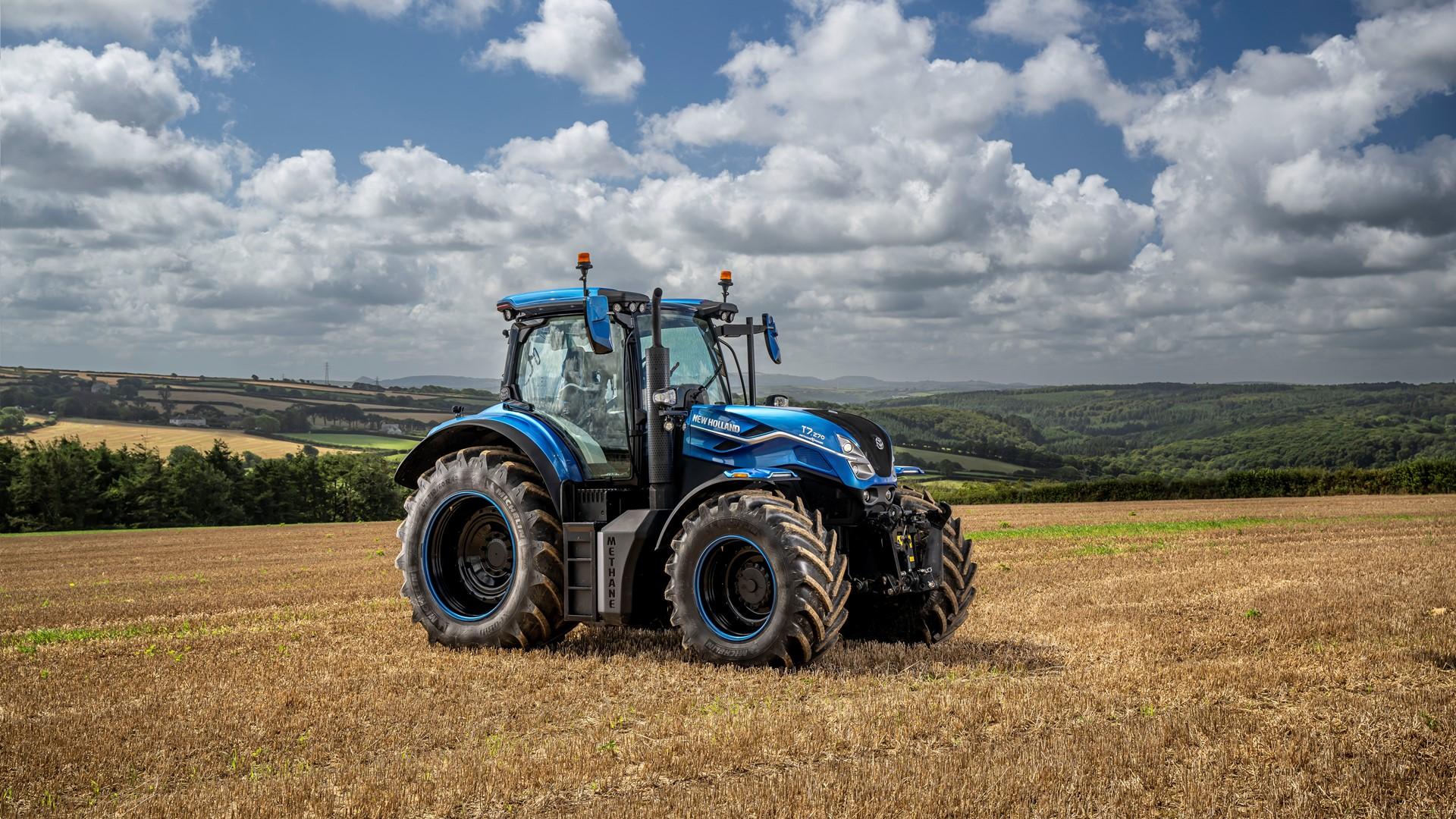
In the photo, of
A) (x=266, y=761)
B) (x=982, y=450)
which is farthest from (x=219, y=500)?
(x=266, y=761)

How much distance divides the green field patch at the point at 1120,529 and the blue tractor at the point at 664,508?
1639cm

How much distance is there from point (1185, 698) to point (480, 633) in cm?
559

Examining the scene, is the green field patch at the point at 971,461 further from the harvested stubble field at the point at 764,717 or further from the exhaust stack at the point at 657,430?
the exhaust stack at the point at 657,430

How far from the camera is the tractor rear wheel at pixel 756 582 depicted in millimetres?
7910

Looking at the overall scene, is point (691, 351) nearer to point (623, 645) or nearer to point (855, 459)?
point (855, 459)

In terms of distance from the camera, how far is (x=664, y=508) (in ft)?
29.9

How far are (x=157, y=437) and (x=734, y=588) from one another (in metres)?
65.4

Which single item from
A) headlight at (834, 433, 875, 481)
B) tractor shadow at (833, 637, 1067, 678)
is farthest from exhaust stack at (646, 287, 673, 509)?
tractor shadow at (833, 637, 1067, 678)

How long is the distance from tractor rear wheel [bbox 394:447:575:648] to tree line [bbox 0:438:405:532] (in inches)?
1778

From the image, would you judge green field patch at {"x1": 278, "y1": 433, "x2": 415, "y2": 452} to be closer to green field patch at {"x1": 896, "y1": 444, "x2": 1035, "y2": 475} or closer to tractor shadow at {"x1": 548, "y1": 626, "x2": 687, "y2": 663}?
green field patch at {"x1": 896, "y1": 444, "x2": 1035, "y2": 475}

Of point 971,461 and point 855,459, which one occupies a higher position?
point 855,459

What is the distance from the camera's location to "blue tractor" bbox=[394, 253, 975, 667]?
8.34 m

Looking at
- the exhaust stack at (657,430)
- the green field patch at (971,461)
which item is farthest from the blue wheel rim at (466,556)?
the green field patch at (971,461)

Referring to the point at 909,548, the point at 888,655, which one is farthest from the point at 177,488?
the point at 888,655
